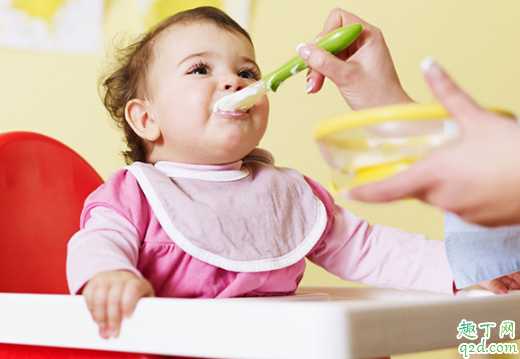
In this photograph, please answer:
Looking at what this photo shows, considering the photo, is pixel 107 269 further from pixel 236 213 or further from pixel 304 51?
pixel 304 51

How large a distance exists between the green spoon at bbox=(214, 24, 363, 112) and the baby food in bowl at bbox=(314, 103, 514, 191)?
0.32 m

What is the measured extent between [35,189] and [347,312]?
608 mm

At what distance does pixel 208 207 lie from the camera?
0.75 metres

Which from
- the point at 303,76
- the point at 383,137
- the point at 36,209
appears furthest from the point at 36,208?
the point at 303,76

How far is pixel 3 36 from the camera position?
5.59ft

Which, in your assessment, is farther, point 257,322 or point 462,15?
point 462,15

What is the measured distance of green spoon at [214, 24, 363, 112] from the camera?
2.46 feet

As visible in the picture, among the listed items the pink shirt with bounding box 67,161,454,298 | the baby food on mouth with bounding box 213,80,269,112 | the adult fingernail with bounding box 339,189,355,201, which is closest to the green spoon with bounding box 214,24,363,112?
the baby food on mouth with bounding box 213,80,269,112

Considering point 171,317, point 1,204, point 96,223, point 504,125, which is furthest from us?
point 1,204

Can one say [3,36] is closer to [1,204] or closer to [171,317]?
[1,204]

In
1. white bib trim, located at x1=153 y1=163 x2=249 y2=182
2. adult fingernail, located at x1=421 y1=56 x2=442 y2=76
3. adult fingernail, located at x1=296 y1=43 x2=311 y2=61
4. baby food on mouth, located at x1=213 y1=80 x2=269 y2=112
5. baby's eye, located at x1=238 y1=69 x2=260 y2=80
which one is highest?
adult fingernail, located at x1=421 y1=56 x2=442 y2=76

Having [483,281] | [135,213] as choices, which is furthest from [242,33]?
[483,281]

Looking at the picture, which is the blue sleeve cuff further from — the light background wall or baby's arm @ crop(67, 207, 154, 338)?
the light background wall

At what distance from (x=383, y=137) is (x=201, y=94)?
410mm
